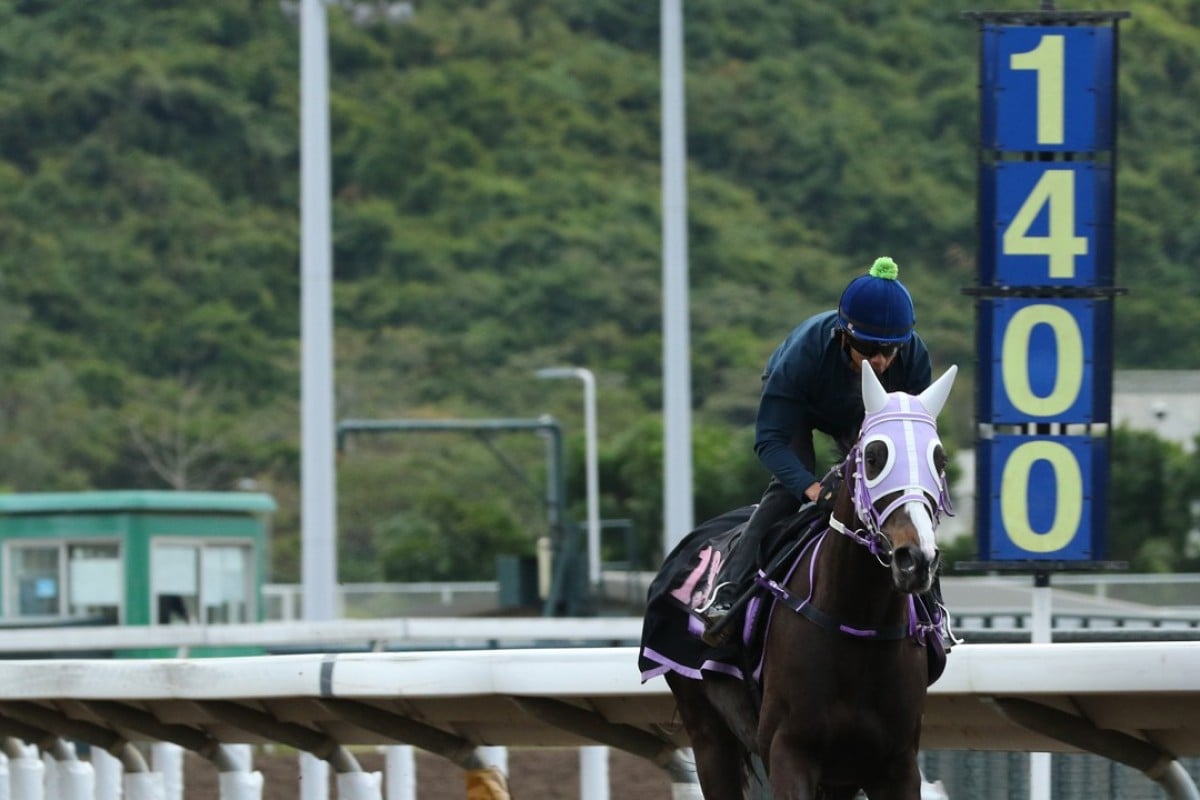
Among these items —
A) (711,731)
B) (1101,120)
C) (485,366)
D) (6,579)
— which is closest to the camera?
(711,731)

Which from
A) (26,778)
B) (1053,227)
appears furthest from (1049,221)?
(26,778)

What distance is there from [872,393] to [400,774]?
11.9 ft

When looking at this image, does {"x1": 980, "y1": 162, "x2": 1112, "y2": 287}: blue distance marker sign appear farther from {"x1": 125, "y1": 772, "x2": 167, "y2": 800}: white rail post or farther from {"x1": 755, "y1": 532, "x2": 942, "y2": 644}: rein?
{"x1": 755, "y1": 532, "x2": 942, "y2": 644}: rein

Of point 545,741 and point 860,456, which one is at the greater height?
point 860,456

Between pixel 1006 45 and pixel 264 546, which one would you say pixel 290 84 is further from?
pixel 1006 45

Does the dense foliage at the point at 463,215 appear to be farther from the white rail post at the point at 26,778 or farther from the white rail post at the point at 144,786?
the white rail post at the point at 144,786

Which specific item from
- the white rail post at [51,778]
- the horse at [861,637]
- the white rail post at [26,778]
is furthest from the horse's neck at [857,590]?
the white rail post at [26,778]

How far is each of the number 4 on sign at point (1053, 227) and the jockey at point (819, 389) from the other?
12.7ft

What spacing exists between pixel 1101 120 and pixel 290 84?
69976 millimetres

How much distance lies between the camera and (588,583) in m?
27.9

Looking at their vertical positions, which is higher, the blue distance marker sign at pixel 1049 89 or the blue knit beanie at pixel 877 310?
the blue distance marker sign at pixel 1049 89

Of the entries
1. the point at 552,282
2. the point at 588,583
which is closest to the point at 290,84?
the point at 552,282

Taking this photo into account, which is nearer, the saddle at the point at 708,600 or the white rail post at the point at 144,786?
the saddle at the point at 708,600

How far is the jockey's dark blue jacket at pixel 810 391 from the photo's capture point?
6.53 meters
